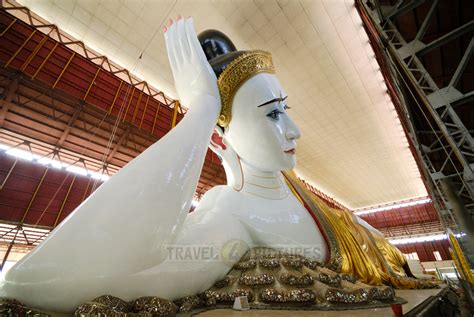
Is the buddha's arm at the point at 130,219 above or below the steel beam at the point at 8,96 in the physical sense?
below

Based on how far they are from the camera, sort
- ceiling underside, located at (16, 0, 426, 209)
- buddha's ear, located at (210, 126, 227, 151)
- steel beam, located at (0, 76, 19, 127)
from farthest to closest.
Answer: ceiling underside, located at (16, 0, 426, 209) → steel beam, located at (0, 76, 19, 127) → buddha's ear, located at (210, 126, 227, 151)

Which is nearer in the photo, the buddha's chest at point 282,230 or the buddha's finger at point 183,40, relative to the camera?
the buddha's chest at point 282,230

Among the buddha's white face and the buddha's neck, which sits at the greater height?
the buddha's white face

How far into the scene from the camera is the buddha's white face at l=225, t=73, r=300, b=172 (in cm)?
132

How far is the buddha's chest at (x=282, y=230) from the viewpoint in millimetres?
1180

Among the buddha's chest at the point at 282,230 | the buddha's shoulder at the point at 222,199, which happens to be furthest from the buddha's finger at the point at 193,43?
the buddha's chest at the point at 282,230

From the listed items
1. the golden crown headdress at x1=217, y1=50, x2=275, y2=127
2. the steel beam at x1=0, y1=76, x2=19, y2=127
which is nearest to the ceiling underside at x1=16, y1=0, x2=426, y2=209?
the steel beam at x1=0, y1=76, x2=19, y2=127

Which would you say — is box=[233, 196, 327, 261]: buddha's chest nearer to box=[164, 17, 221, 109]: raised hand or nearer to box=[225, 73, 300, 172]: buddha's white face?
box=[225, 73, 300, 172]: buddha's white face

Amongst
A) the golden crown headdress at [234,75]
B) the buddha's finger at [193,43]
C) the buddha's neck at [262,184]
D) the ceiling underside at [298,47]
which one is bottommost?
the buddha's neck at [262,184]

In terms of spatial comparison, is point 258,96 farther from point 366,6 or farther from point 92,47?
point 92,47

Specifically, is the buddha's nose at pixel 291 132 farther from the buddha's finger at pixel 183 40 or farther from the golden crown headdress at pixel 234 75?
the buddha's finger at pixel 183 40

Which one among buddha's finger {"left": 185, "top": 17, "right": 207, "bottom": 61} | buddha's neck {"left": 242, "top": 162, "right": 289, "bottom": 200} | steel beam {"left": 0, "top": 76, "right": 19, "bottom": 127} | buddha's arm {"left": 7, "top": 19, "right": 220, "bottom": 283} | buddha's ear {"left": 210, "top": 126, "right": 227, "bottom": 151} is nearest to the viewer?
buddha's arm {"left": 7, "top": 19, "right": 220, "bottom": 283}

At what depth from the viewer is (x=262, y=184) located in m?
1.43

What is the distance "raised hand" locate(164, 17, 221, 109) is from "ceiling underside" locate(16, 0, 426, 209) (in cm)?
379
